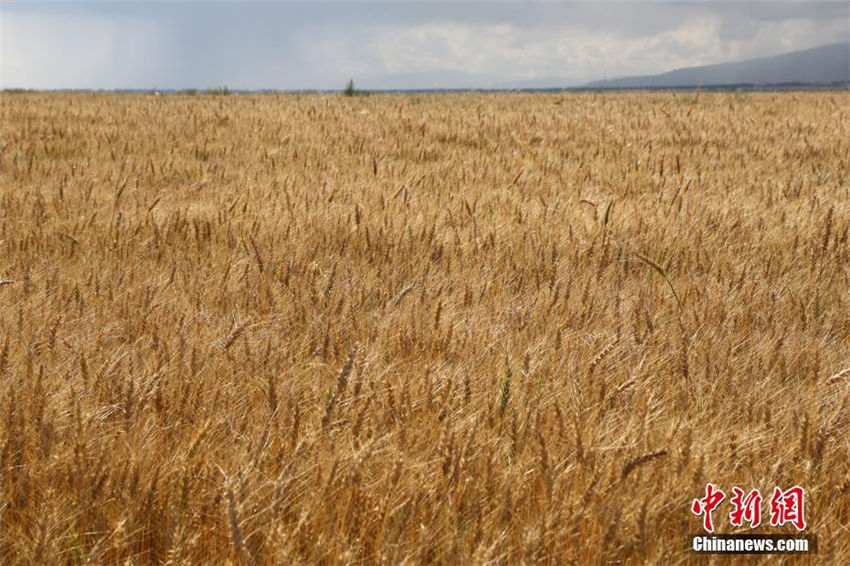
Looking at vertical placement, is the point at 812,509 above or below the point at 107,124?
below

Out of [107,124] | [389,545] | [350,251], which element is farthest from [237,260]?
[107,124]

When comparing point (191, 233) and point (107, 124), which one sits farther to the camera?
point (107, 124)

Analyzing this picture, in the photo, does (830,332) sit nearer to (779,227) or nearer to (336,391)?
(779,227)

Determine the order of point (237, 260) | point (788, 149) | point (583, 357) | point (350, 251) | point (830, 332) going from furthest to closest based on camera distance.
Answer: point (788, 149), point (350, 251), point (237, 260), point (830, 332), point (583, 357)

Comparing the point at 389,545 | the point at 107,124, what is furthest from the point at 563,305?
the point at 107,124

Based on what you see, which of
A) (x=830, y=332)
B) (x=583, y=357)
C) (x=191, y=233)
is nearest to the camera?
(x=583, y=357)

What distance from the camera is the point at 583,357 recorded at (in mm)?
2209

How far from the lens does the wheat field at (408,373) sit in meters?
1.42


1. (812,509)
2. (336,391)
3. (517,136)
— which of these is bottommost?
(812,509)

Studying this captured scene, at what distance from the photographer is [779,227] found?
13.1 ft

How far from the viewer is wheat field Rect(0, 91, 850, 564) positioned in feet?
4.66

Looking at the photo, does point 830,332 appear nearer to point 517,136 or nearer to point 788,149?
point 788,149

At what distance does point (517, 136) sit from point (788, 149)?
2.98 meters

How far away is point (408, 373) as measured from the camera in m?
2.08
